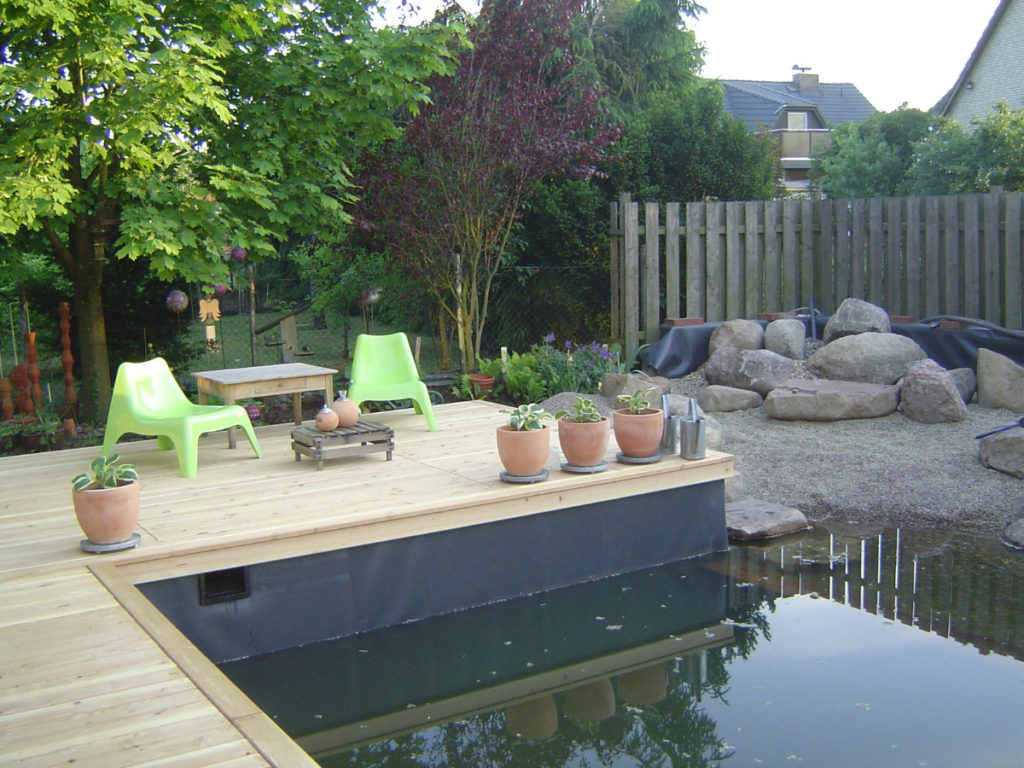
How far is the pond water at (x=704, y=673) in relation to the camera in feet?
10.7

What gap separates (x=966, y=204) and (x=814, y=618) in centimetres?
522

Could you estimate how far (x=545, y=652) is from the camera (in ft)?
13.4

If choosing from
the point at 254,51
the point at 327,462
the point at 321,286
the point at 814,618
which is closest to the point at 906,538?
the point at 814,618

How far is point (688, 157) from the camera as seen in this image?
385 inches

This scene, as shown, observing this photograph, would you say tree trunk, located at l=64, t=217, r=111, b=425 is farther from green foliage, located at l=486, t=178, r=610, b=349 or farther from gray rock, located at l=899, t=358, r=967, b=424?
gray rock, located at l=899, t=358, r=967, b=424

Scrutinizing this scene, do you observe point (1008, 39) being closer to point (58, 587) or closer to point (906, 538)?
point (906, 538)

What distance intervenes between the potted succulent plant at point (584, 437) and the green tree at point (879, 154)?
13597 mm

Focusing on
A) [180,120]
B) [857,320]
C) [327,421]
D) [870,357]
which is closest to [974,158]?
[857,320]

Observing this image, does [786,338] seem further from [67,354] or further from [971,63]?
[971,63]

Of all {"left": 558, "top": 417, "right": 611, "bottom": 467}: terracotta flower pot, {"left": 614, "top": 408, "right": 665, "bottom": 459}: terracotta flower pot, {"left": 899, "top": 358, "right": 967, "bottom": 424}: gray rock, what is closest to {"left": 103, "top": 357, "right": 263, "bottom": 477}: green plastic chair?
{"left": 558, "top": 417, "right": 611, "bottom": 467}: terracotta flower pot

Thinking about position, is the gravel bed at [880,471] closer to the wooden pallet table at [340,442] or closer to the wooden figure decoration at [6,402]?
the wooden pallet table at [340,442]

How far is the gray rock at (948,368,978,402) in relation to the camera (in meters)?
7.07

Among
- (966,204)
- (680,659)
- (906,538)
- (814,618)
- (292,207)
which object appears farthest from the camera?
(966,204)

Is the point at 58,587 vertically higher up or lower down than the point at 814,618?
higher up
